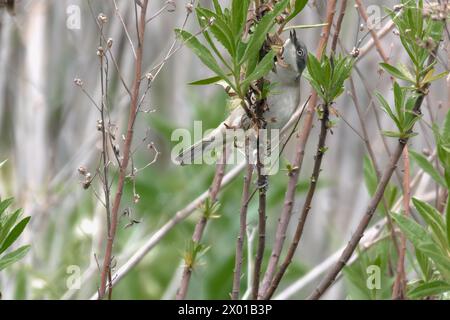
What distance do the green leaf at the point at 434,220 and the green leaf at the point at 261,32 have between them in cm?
32

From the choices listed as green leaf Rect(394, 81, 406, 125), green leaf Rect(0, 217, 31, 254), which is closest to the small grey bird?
green leaf Rect(394, 81, 406, 125)

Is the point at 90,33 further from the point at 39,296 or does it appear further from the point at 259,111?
the point at 259,111

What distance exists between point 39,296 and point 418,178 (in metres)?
0.95

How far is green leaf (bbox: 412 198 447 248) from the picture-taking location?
1060 millimetres

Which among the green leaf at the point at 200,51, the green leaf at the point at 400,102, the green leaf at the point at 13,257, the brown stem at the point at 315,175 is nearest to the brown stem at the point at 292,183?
the brown stem at the point at 315,175

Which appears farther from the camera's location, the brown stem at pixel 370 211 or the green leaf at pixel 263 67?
the brown stem at pixel 370 211

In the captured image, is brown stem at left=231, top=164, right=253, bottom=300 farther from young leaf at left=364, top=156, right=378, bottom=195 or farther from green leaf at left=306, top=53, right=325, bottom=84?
young leaf at left=364, top=156, right=378, bottom=195

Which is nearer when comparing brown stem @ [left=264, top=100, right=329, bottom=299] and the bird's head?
brown stem @ [left=264, top=100, right=329, bottom=299]

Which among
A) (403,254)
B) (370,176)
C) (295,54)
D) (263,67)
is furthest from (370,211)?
(295,54)

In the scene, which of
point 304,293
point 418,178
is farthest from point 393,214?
point 304,293

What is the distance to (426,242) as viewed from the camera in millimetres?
1014

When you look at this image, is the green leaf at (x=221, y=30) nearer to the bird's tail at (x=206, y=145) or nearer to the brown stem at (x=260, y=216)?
the brown stem at (x=260, y=216)

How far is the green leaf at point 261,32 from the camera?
2.99ft

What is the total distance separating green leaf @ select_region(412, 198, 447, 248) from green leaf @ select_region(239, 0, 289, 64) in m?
0.32
